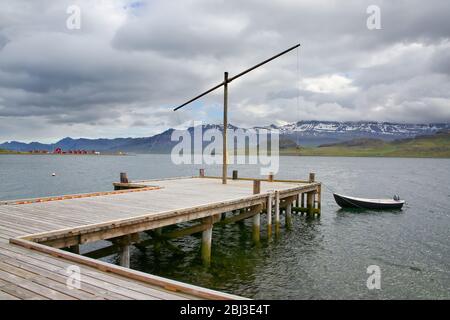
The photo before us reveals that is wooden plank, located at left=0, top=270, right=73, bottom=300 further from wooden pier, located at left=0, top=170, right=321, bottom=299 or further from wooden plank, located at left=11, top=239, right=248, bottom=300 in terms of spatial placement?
wooden plank, located at left=11, top=239, right=248, bottom=300

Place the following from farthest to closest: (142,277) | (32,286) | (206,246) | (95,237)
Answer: (206,246) < (95,237) < (142,277) < (32,286)

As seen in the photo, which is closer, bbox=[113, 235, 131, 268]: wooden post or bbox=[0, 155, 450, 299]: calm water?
bbox=[113, 235, 131, 268]: wooden post

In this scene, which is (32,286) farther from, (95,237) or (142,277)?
(95,237)

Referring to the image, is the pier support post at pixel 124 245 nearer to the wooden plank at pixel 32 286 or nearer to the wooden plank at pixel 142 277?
the wooden plank at pixel 142 277

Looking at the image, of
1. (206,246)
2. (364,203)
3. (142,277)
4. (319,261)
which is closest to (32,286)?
(142,277)

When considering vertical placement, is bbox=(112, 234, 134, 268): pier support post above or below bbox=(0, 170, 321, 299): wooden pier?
below

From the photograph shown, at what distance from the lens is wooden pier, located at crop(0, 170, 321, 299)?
614 cm

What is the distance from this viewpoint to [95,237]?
425 inches

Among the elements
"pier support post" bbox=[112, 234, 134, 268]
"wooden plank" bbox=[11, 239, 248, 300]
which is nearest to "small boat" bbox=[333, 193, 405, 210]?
"pier support post" bbox=[112, 234, 134, 268]

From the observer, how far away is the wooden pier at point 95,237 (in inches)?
242

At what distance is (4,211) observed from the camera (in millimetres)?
13547

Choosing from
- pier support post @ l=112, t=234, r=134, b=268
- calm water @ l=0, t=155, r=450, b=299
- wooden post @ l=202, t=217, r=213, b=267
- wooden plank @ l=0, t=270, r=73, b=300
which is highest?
wooden plank @ l=0, t=270, r=73, b=300

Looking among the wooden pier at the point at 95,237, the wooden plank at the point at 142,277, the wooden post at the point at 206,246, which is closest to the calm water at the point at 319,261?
the wooden post at the point at 206,246
